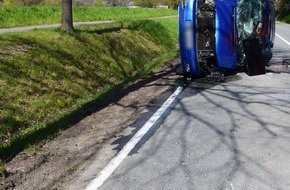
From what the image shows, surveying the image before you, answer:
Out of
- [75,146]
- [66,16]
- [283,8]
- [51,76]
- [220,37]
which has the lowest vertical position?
[75,146]

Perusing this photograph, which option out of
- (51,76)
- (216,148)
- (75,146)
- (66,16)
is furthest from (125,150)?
(66,16)

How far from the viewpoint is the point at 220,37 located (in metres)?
9.11

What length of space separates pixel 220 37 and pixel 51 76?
391 centimetres

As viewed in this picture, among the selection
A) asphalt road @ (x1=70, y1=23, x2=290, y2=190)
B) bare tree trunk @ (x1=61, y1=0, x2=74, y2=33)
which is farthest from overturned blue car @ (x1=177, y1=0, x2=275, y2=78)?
bare tree trunk @ (x1=61, y1=0, x2=74, y2=33)

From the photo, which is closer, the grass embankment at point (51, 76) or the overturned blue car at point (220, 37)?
the grass embankment at point (51, 76)

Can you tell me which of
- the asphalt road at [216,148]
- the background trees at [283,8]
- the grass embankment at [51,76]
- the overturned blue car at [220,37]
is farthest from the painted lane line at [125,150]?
the background trees at [283,8]

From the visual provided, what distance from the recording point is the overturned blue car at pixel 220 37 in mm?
9133

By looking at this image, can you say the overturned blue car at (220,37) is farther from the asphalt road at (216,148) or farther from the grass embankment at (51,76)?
the grass embankment at (51,76)

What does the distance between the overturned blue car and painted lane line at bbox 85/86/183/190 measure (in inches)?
84.0

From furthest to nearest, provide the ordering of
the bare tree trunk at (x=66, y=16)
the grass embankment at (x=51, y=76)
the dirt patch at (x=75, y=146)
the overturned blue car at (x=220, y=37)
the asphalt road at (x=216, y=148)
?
the bare tree trunk at (x=66, y=16), the overturned blue car at (x=220, y=37), the grass embankment at (x=51, y=76), the dirt patch at (x=75, y=146), the asphalt road at (x=216, y=148)

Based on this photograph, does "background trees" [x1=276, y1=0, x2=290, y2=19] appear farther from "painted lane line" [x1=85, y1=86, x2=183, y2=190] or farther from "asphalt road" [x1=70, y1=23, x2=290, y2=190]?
"painted lane line" [x1=85, y1=86, x2=183, y2=190]

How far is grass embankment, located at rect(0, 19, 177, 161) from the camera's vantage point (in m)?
6.59

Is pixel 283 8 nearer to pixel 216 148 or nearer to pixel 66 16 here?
pixel 66 16

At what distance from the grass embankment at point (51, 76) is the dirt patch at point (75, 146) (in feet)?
1.04
